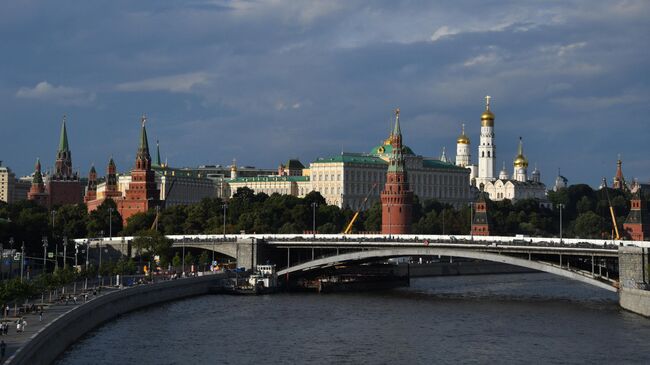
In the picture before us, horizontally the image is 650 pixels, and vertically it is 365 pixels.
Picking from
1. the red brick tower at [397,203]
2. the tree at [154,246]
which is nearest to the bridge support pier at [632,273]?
the tree at [154,246]

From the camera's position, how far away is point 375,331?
7150 centimetres

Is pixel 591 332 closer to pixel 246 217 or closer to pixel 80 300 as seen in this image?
pixel 80 300

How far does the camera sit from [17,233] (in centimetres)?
11006

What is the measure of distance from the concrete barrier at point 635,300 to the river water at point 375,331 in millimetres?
670

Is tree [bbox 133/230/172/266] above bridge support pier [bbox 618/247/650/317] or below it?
above

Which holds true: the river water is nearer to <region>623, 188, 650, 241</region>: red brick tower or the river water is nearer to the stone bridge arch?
the stone bridge arch

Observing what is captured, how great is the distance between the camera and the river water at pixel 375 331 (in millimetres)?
60531

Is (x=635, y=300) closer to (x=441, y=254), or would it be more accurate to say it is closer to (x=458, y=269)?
(x=441, y=254)

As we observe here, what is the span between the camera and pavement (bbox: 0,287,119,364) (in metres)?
49.4

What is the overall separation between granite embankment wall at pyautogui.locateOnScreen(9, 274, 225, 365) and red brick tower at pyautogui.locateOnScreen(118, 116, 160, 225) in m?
65.8

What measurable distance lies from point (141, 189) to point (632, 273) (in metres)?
95.5

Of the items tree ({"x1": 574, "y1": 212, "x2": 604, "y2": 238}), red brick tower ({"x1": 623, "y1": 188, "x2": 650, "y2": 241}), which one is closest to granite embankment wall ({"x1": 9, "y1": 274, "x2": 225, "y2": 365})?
red brick tower ({"x1": 623, "y1": 188, "x2": 650, "y2": 241})

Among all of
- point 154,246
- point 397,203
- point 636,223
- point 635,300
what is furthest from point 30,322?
point 636,223

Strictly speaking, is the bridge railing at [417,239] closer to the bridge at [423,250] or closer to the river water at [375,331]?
the bridge at [423,250]
